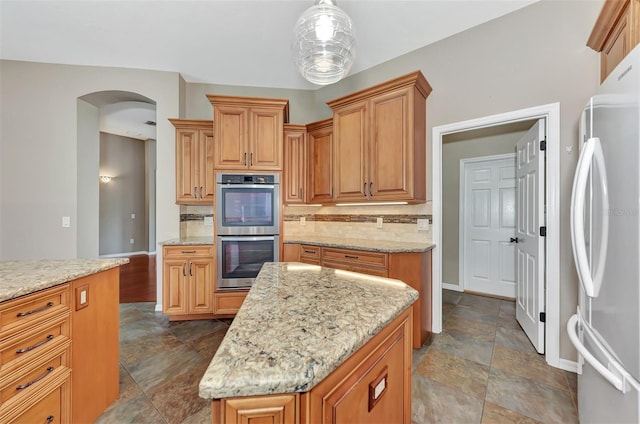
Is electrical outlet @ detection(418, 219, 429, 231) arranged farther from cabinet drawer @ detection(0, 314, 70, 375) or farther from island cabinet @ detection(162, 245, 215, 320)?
cabinet drawer @ detection(0, 314, 70, 375)

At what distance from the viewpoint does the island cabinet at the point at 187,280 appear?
2.79 metres

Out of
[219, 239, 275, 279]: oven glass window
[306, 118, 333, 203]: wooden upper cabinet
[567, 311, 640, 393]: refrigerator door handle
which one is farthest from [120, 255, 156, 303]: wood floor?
[567, 311, 640, 393]: refrigerator door handle

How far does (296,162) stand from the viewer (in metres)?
3.21

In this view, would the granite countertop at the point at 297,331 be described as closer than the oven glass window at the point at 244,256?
Yes

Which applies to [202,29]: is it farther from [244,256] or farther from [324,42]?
[244,256]

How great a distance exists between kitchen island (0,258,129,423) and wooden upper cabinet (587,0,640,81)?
3013 millimetres

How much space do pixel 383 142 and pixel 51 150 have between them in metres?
3.91

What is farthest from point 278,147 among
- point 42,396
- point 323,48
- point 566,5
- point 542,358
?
point 542,358

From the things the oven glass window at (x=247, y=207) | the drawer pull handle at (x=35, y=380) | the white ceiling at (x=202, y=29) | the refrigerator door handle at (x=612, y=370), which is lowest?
the drawer pull handle at (x=35, y=380)

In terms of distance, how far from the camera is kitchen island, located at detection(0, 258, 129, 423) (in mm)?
1075

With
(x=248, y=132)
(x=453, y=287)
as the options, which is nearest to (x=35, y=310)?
(x=248, y=132)

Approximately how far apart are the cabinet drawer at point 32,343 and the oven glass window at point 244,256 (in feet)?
5.07

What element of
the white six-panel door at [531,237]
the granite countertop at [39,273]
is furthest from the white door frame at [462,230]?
the granite countertop at [39,273]

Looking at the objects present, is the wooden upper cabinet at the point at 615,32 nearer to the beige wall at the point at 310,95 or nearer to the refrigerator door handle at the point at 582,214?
the beige wall at the point at 310,95
